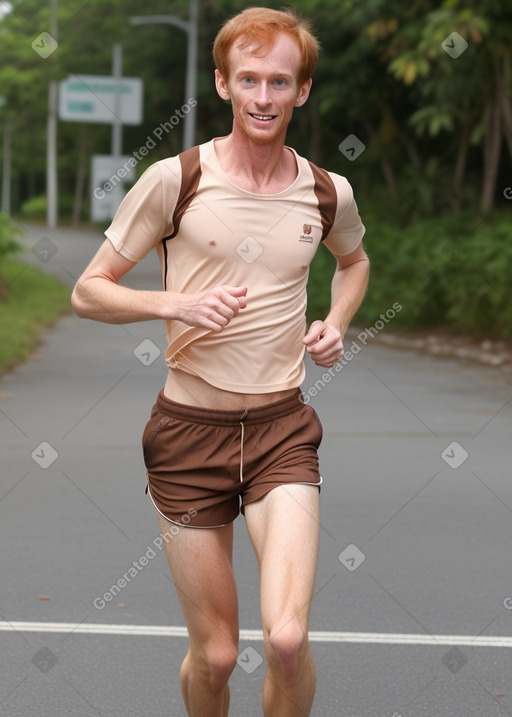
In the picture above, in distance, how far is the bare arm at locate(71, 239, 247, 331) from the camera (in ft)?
12.2

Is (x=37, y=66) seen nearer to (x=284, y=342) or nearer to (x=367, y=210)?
(x=367, y=210)

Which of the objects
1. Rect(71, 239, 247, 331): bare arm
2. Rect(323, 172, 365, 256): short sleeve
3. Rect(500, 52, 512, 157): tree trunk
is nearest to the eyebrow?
Rect(323, 172, 365, 256): short sleeve

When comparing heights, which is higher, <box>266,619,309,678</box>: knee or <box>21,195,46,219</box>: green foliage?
<box>266,619,309,678</box>: knee

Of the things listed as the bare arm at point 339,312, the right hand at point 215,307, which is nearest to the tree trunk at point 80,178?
the bare arm at point 339,312

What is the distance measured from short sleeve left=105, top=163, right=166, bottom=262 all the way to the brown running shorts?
0.48m

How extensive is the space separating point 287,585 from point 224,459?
431mm

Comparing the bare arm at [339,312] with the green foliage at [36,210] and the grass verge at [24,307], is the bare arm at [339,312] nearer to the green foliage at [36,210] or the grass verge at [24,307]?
the grass verge at [24,307]

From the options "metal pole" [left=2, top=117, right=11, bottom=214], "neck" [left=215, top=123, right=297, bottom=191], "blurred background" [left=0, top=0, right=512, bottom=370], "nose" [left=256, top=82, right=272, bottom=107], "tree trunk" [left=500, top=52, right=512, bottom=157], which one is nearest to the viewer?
"nose" [left=256, top=82, right=272, bottom=107]

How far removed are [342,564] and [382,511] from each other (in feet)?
4.01

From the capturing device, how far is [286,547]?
3830 millimetres

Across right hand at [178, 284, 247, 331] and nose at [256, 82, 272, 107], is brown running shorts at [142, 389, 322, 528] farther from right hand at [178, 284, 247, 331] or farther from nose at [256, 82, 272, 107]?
nose at [256, 82, 272, 107]

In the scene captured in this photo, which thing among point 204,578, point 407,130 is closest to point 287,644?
point 204,578

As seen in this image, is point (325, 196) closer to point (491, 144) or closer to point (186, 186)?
point (186, 186)

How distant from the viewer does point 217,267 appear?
399 centimetres
